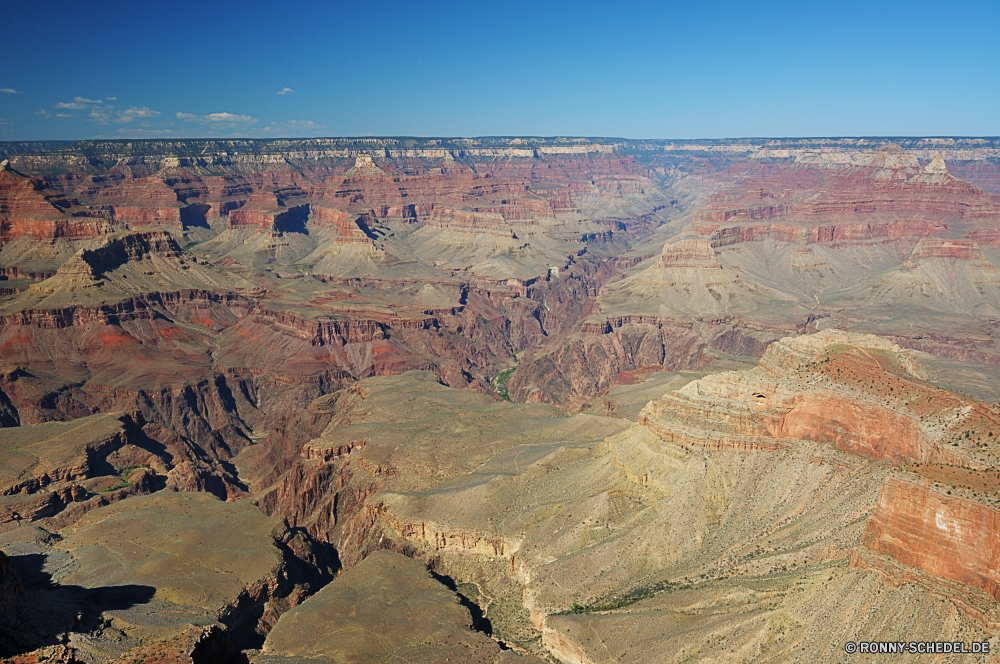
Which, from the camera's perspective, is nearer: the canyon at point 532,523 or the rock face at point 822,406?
the canyon at point 532,523

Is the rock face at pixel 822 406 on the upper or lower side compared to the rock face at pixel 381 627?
upper

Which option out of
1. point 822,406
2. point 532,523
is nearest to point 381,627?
point 532,523

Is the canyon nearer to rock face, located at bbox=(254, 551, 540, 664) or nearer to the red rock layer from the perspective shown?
the red rock layer

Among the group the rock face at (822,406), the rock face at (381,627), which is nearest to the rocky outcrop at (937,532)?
the rock face at (822,406)

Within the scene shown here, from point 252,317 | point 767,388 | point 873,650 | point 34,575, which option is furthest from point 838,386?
point 252,317

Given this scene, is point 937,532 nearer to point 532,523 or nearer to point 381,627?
point 532,523

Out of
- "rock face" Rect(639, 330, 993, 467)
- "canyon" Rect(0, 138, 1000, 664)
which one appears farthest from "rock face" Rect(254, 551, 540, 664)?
"rock face" Rect(639, 330, 993, 467)

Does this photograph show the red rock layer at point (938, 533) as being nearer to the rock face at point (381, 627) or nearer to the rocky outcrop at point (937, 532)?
the rocky outcrop at point (937, 532)

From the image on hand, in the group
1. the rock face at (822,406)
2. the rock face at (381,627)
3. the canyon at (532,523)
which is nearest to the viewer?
the canyon at (532,523)

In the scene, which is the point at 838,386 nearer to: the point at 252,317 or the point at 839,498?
the point at 839,498
